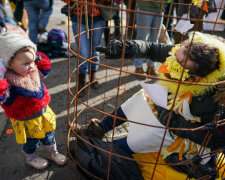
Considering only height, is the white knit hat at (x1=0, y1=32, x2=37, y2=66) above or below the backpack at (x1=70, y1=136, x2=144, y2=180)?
above

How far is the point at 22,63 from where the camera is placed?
111cm

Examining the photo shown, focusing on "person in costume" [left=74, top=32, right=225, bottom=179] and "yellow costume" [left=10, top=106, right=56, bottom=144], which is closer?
"person in costume" [left=74, top=32, right=225, bottom=179]

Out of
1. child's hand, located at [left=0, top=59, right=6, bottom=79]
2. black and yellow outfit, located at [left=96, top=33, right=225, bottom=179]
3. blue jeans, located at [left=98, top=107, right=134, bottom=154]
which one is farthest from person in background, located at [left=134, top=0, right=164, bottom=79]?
child's hand, located at [left=0, top=59, right=6, bottom=79]

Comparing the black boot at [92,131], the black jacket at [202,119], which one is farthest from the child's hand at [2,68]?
the black jacket at [202,119]

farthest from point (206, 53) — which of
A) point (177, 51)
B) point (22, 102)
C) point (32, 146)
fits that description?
point (32, 146)

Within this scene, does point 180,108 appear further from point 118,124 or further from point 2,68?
point 2,68

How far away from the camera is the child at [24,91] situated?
3.54ft

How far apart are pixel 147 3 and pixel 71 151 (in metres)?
1.66

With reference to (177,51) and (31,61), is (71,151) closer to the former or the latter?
(31,61)

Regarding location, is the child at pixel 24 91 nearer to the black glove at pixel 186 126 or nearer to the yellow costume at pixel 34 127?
the yellow costume at pixel 34 127

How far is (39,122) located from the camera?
1.22 m

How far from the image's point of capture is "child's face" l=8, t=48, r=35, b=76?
43.2 inches

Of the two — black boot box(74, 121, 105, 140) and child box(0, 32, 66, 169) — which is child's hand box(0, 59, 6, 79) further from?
black boot box(74, 121, 105, 140)

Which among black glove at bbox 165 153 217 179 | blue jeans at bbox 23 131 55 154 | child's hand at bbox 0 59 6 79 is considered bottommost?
blue jeans at bbox 23 131 55 154
